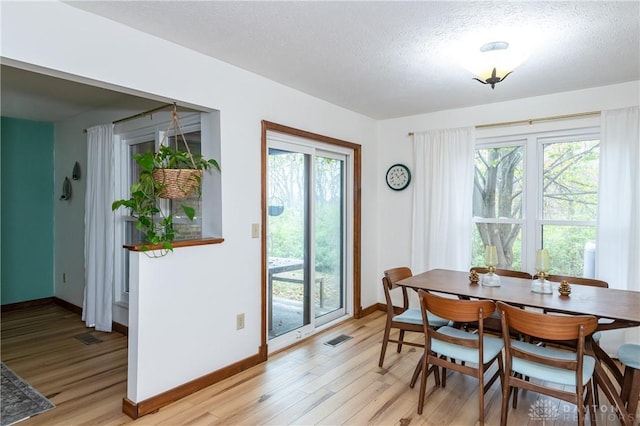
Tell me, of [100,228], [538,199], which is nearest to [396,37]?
[538,199]

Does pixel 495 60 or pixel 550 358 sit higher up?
pixel 495 60

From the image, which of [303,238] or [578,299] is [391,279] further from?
[578,299]

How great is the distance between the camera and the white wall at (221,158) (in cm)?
201

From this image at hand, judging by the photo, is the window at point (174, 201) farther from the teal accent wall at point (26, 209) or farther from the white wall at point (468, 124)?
the white wall at point (468, 124)

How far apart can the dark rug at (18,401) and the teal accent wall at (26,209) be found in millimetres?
2494

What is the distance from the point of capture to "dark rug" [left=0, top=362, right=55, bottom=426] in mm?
2379

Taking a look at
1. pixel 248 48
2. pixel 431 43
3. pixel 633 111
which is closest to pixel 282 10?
pixel 248 48

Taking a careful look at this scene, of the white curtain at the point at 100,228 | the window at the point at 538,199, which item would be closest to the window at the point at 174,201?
the white curtain at the point at 100,228

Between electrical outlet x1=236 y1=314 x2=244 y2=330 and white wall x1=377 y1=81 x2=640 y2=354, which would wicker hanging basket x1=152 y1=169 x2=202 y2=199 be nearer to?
electrical outlet x1=236 y1=314 x2=244 y2=330

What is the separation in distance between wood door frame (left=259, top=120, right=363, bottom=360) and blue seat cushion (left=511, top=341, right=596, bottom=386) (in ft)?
6.33

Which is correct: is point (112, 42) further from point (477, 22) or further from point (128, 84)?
point (477, 22)

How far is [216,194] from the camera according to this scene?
9.59ft

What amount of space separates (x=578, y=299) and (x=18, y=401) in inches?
149

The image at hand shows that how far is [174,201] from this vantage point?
3.47 meters
